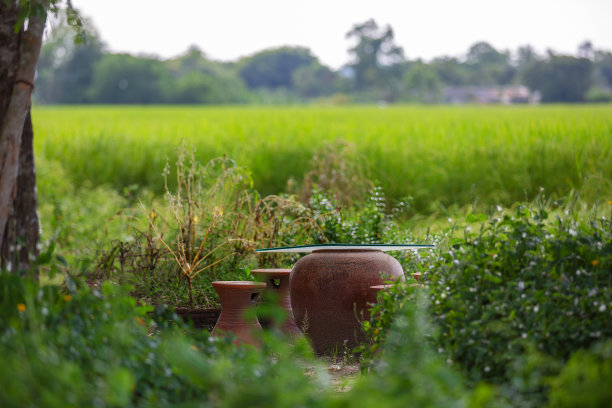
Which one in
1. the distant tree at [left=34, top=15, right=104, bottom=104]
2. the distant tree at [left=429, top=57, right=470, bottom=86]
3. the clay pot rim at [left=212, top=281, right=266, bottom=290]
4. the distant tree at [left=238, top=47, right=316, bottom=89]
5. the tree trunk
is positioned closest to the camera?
the clay pot rim at [left=212, top=281, right=266, bottom=290]

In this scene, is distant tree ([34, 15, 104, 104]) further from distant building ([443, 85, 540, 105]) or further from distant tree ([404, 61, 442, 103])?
distant building ([443, 85, 540, 105])

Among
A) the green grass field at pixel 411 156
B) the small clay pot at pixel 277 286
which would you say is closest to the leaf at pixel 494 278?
the small clay pot at pixel 277 286

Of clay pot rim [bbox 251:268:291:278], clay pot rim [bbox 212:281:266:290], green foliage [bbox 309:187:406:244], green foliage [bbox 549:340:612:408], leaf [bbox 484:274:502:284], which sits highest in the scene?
leaf [bbox 484:274:502:284]

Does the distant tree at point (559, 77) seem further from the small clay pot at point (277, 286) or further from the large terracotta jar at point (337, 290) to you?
the large terracotta jar at point (337, 290)

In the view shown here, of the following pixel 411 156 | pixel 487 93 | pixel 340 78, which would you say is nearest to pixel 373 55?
pixel 340 78

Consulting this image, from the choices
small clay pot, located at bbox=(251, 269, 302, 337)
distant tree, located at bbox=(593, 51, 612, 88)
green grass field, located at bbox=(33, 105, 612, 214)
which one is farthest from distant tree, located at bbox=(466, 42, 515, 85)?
small clay pot, located at bbox=(251, 269, 302, 337)

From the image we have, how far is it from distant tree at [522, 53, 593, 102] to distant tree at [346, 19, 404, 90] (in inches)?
404

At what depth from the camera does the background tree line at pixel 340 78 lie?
46.1 metres

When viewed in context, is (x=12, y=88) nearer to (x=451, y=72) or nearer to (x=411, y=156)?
(x=411, y=156)

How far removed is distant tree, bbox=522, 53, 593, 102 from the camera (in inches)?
1957

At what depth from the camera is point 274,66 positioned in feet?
240

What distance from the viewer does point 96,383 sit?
6.91ft

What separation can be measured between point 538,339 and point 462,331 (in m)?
0.32

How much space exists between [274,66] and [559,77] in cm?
3188
